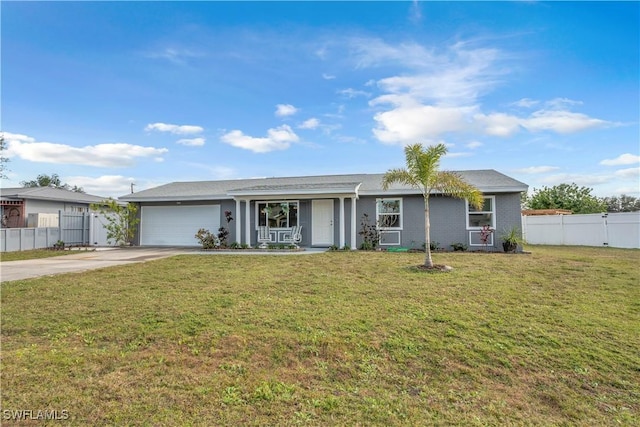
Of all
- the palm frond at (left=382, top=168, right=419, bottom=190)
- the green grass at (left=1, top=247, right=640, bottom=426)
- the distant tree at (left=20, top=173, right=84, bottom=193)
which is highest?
the distant tree at (left=20, top=173, right=84, bottom=193)

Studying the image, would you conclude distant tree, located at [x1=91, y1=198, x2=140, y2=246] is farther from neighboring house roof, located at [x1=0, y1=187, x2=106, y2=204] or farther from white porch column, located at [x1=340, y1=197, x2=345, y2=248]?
white porch column, located at [x1=340, y1=197, x2=345, y2=248]

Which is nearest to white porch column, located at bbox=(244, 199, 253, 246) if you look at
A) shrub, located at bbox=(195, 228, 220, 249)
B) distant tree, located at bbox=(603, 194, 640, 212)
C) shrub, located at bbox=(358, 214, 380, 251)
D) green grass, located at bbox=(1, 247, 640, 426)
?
shrub, located at bbox=(195, 228, 220, 249)

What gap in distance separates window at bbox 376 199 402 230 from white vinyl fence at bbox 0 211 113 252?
47.3 ft


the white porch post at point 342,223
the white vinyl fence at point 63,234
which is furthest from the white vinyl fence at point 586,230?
the white vinyl fence at point 63,234

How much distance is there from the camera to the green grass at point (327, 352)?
300cm

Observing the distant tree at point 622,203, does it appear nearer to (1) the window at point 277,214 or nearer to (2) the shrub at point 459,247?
(2) the shrub at point 459,247

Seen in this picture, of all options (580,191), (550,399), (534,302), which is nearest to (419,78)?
(534,302)

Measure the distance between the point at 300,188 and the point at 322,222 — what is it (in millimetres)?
1966

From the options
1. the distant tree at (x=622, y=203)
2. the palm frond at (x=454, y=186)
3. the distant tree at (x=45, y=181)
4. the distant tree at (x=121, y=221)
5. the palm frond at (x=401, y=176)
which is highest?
the distant tree at (x=45, y=181)

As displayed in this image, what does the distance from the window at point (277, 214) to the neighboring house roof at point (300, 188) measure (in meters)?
0.87

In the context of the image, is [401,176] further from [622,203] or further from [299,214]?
[622,203]

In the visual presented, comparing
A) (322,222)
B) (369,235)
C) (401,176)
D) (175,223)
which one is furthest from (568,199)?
(175,223)

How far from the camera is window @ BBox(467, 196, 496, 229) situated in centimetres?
1387

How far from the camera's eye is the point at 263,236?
1547cm
